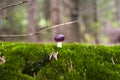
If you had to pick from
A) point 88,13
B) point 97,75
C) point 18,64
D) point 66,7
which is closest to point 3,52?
point 18,64

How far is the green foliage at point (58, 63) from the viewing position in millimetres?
2845

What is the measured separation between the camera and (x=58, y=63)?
2.92 m

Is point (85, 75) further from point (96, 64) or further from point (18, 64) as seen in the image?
point (18, 64)

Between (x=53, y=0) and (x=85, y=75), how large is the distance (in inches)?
335

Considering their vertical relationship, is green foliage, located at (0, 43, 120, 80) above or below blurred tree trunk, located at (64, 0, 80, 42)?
below

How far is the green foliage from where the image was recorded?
2.84 metres

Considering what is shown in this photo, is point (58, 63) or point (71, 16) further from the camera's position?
point (71, 16)

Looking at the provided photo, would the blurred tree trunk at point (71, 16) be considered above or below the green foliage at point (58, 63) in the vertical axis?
above

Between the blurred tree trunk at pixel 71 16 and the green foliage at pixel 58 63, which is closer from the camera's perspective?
the green foliage at pixel 58 63

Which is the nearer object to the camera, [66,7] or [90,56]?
[90,56]

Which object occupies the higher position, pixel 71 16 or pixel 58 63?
pixel 71 16

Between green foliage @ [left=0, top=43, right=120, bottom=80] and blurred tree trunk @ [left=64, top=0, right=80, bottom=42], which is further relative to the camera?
blurred tree trunk @ [left=64, top=0, right=80, bottom=42]

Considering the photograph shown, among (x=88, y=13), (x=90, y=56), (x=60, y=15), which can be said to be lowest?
(x=90, y=56)

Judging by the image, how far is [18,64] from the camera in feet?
9.39
